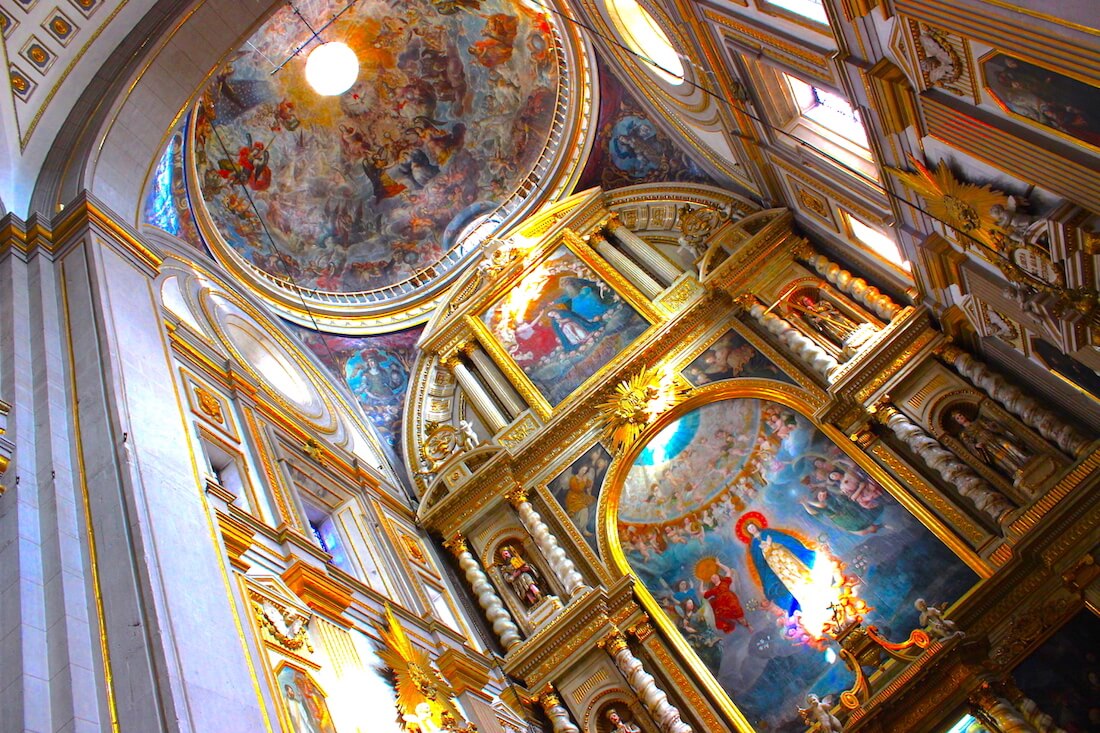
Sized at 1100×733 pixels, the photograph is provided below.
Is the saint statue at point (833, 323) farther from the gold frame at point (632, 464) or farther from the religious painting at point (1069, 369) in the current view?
the religious painting at point (1069, 369)

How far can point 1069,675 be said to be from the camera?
40.7 ft

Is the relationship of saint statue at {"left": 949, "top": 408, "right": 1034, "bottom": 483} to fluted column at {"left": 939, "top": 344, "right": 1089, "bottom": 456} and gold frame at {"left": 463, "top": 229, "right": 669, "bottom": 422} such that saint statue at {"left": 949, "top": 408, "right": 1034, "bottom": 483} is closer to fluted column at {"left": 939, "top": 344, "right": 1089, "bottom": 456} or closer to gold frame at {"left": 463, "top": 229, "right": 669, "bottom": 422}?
fluted column at {"left": 939, "top": 344, "right": 1089, "bottom": 456}

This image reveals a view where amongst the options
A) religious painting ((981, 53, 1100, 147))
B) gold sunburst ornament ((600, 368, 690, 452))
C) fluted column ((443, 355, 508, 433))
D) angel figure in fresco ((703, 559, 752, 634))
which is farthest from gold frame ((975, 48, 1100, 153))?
fluted column ((443, 355, 508, 433))

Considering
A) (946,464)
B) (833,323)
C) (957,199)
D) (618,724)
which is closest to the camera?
(957,199)

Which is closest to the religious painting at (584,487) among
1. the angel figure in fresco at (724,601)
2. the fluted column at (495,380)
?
the fluted column at (495,380)

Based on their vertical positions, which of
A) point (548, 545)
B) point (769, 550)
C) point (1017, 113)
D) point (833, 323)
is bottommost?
point (1017, 113)

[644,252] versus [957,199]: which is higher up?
[644,252]

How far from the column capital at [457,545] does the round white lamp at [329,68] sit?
9838 mm

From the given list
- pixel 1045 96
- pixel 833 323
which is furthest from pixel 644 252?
pixel 1045 96

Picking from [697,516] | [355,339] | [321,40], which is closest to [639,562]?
[697,516]

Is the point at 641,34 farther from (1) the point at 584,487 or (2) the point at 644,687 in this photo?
(2) the point at 644,687

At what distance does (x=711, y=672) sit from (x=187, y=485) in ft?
29.8

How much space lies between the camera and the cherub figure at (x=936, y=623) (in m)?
13.0

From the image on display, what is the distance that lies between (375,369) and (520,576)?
6.11 meters
